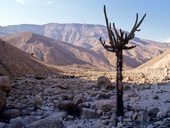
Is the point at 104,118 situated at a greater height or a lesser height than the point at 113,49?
lesser

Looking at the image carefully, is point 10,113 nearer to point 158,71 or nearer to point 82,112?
point 82,112

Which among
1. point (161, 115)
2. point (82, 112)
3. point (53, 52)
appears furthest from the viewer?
point (53, 52)

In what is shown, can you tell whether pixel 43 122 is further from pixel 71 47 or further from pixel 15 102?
pixel 71 47

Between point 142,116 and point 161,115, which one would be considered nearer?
point 161,115

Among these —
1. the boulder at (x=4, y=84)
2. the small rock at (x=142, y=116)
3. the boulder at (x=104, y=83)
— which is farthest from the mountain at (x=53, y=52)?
the small rock at (x=142, y=116)

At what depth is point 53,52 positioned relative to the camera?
107500 mm

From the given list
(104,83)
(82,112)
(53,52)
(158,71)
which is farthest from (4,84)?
(53,52)

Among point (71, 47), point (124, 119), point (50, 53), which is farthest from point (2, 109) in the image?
point (71, 47)

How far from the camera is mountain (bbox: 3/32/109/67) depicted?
336 feet

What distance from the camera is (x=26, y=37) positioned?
12231 cm

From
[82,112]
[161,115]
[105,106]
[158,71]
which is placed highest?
[161,115]

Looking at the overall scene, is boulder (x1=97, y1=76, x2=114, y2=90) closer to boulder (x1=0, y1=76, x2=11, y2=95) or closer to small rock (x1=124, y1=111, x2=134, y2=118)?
boulder (x1=0, y1=76, x2=11, y2=95)

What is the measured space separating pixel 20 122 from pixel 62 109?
2.94m

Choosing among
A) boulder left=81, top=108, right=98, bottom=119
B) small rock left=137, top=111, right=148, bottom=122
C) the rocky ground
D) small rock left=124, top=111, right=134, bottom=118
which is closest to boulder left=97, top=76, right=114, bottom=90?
the rocky ground
